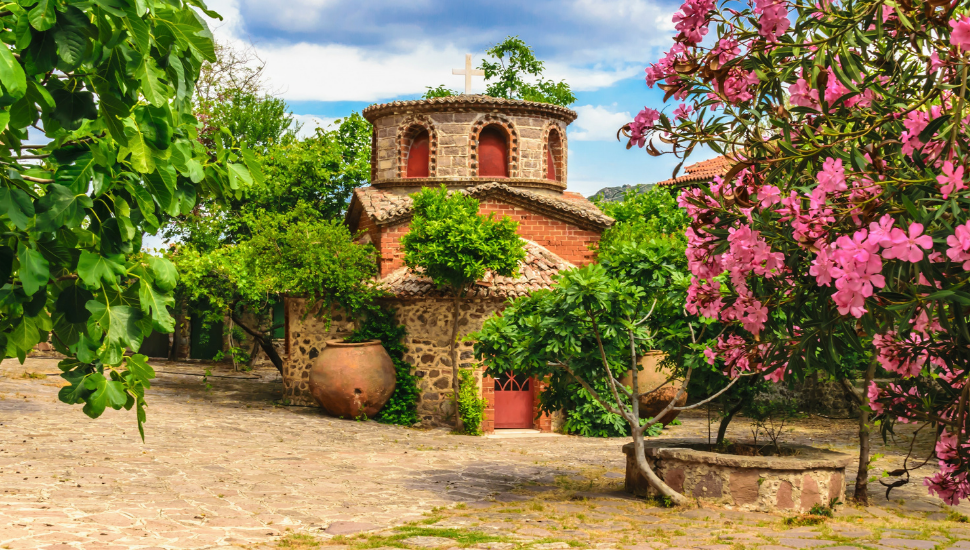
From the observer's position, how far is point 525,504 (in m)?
9.05

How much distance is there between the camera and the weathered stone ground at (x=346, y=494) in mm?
7141

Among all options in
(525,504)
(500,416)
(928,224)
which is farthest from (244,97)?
(928,224)

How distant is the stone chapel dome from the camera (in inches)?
764

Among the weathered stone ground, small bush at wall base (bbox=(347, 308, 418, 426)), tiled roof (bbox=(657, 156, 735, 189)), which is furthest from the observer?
tiled roof (bbox=(657, 156, 735, 189))

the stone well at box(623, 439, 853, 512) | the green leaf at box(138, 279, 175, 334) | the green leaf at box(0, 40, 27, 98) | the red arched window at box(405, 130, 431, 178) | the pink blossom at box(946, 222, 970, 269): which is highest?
the red arched window at box(405, 130, 431, 178)

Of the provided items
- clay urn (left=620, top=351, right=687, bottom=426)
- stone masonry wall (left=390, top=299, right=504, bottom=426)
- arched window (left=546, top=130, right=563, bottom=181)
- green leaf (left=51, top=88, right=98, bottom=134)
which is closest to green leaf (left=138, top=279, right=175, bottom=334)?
green leaf (left=51, top=88, right=98, bottom=134)

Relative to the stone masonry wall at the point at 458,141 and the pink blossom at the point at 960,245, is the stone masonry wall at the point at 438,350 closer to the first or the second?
the stone masonry wall at the point at 458,141

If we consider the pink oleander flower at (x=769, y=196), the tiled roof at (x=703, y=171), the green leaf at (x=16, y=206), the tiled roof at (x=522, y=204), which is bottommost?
the green leaf at (x=16, y=206)

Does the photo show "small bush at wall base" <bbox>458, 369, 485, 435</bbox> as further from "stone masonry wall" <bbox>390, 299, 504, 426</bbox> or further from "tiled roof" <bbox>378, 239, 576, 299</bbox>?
"tiled roof" <bbox>378, 239, 576, 299</bbox>

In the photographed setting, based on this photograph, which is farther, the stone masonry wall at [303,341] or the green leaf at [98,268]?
the stone masonry wall at [303,341]

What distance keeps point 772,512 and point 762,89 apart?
591cm

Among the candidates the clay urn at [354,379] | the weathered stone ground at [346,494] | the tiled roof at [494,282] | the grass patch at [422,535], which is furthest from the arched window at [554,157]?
the grass patch at [422,535]

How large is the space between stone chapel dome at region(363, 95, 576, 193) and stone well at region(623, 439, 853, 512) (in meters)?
11.5

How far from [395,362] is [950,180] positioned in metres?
14.3
